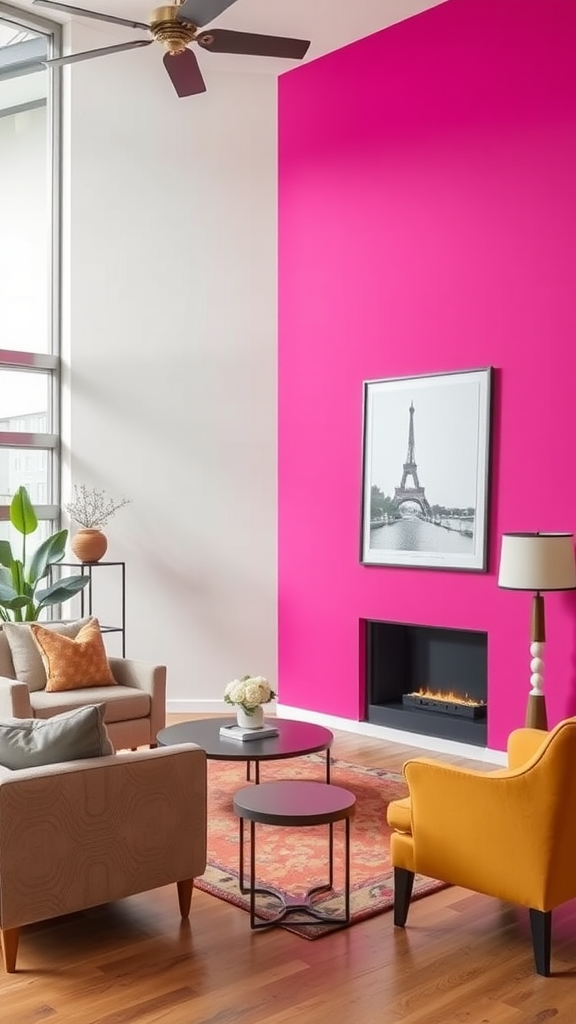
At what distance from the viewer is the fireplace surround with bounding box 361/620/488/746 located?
6492 mm

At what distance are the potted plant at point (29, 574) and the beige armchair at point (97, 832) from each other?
345cm

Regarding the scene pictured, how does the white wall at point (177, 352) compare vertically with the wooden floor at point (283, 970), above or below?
above

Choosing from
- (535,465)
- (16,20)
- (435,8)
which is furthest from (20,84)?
(535,465)

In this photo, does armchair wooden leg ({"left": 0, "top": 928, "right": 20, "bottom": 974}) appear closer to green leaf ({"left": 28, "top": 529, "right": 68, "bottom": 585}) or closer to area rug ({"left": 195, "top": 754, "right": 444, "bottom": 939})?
area rug ({"left": 195, "top": 754, "right": 444, "bottom": 939})

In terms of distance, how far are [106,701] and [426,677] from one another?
2.27 meters

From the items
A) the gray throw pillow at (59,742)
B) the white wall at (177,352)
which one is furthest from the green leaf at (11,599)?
the gray throw pillow at (59,742)

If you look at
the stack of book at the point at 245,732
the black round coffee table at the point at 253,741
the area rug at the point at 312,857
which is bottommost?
the area rug at the point at 312,857

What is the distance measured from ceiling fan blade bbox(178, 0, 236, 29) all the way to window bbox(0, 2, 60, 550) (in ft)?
12.1

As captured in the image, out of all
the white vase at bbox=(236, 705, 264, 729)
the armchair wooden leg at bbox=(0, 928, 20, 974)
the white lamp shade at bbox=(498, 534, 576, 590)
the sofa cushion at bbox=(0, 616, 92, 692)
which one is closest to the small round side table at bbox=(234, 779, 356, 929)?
the armchair wooden leg at bbox=(0, 928, 20, 974)

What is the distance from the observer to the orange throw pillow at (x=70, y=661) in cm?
593

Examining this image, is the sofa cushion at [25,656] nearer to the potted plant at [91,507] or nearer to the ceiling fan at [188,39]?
the potted plant at [91,507]

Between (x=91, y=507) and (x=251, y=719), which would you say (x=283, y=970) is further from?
(x=91, y=507)

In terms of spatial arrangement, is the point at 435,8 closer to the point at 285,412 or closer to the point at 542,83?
the point at 542,83

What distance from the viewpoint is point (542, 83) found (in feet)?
19.7
